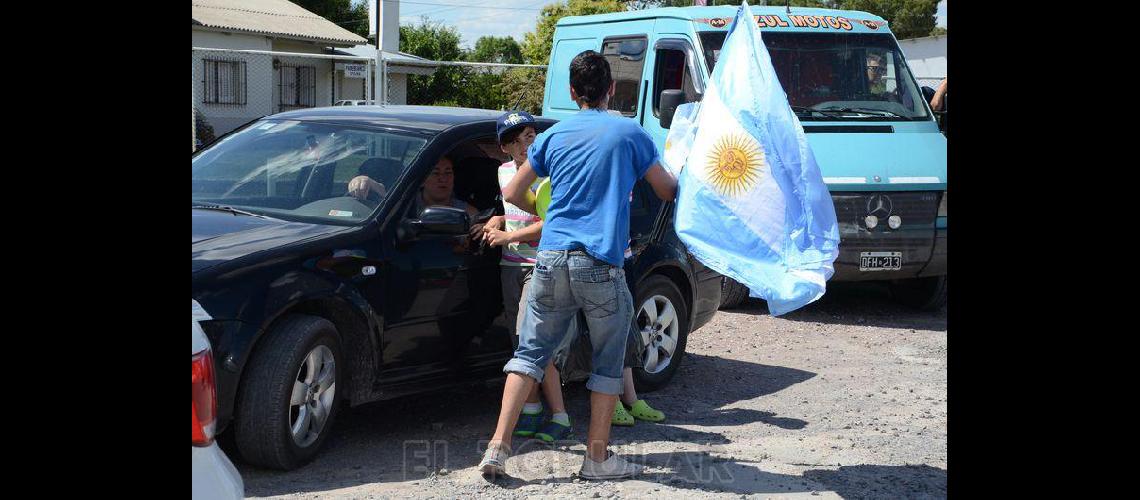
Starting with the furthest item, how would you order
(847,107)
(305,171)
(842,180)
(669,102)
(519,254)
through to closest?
(847,107)
(842,180)
(669,102)
(305,171)
(519,254)

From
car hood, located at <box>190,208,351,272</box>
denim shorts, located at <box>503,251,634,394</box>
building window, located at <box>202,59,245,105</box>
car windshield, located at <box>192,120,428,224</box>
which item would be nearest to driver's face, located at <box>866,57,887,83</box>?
car windshield, located at <box>192,120,428,224</box>

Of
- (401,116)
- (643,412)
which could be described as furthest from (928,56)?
(401,116)

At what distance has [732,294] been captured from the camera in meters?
9.89

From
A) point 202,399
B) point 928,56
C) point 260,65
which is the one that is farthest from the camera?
point 928,56

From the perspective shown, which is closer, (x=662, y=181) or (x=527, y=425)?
(x=662, y=181)

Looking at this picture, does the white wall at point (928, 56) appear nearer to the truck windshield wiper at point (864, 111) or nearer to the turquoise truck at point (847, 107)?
the turquoise truck at point (847, 107)

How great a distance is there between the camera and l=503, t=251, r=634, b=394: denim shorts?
5.02 meters

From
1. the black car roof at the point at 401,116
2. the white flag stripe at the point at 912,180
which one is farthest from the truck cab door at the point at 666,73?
the black car roof at the point at 401,116

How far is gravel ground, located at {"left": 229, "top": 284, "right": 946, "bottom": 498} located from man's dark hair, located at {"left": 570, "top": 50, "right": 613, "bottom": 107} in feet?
5.55

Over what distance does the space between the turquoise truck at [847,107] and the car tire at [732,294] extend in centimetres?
2

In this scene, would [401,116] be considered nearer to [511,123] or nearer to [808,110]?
[511,123]

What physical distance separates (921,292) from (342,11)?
43.4 m
